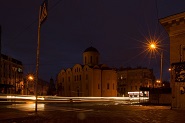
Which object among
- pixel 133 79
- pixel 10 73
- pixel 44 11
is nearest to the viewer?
pixel 44 11

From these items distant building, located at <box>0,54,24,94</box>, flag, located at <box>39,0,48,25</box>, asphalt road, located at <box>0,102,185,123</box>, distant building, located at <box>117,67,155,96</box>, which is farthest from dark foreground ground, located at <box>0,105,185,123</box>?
distant building, located at <box>117,67,155,96</box>

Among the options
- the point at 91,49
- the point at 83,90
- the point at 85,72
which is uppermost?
the point at 91,49

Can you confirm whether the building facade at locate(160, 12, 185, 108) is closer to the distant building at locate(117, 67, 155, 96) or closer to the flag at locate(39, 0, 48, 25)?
the flag at locate(39, 0, 48, 25)

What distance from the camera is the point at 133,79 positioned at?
107875 millimetres

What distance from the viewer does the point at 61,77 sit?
9975 cm

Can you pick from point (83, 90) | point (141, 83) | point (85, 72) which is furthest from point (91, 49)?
point (141, 83)

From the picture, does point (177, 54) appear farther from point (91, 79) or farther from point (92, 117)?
point (91, 79)

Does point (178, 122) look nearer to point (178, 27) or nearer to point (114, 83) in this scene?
point (178, 27)

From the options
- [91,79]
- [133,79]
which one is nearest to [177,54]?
[91,79]

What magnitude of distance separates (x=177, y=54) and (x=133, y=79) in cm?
8328

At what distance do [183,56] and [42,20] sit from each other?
12569 millimetres

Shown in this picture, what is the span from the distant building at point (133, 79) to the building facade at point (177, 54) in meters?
79.3

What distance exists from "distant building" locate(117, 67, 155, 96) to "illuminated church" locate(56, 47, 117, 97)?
17819 mm

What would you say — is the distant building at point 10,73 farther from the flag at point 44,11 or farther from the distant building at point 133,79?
the flag at point 44,11
